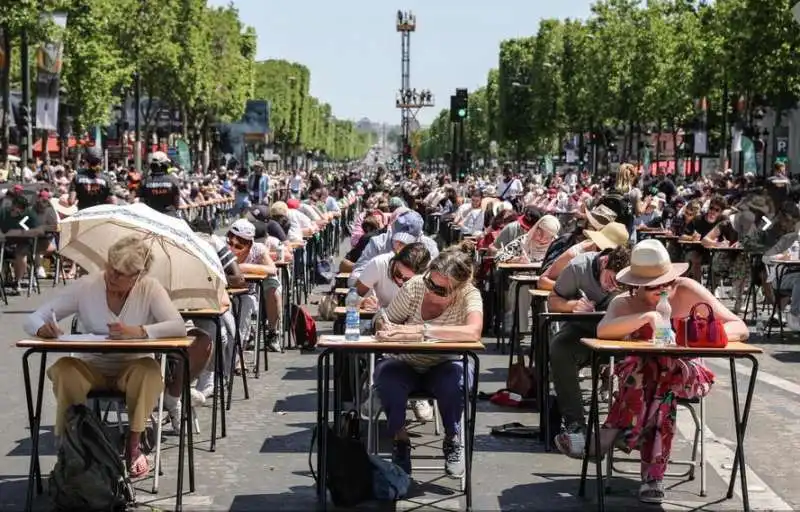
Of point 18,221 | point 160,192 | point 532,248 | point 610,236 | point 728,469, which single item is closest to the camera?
point 728,469

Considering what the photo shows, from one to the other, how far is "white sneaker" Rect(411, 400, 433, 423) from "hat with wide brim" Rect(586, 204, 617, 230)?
2.33 meters

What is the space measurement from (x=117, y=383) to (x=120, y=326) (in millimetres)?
408

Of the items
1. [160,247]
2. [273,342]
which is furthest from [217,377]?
[273,342]

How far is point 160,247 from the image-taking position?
10656 mm

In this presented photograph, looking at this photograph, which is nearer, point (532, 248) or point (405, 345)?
point (405, 345)

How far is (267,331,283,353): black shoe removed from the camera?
656 inches

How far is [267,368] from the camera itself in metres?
15.2

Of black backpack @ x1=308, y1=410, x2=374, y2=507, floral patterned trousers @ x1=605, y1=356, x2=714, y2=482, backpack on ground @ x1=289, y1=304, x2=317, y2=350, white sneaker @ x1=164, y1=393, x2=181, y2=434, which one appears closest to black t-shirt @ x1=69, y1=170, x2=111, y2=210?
backpack on ground @ x1=289, y1=304, x2=317, y2=350

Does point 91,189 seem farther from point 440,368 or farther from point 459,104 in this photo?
point 459,104

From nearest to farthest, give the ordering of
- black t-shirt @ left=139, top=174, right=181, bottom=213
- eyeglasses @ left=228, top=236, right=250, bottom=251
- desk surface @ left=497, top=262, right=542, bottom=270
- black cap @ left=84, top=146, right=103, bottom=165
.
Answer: eyeglasses @ left=228, top=236, right=250, bottom=251
desk surface @ left=497, top=262, right=542, bottom=270
black t-shirt @ left=139, top=174, right=181, bottom=213
black cap @ left=84, top=146, right=103, bottom=165

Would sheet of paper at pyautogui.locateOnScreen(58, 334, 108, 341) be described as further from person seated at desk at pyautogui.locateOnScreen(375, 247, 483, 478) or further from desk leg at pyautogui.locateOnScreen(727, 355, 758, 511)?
desk leg at pyautogui.locateOnScreen(727, 355, 758, 511)

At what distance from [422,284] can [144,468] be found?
6.37 feet

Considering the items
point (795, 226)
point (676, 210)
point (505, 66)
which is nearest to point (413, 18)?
point (505, 66)

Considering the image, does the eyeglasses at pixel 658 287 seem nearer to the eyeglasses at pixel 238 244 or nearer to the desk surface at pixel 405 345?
the desk surface at pixel 405 345
